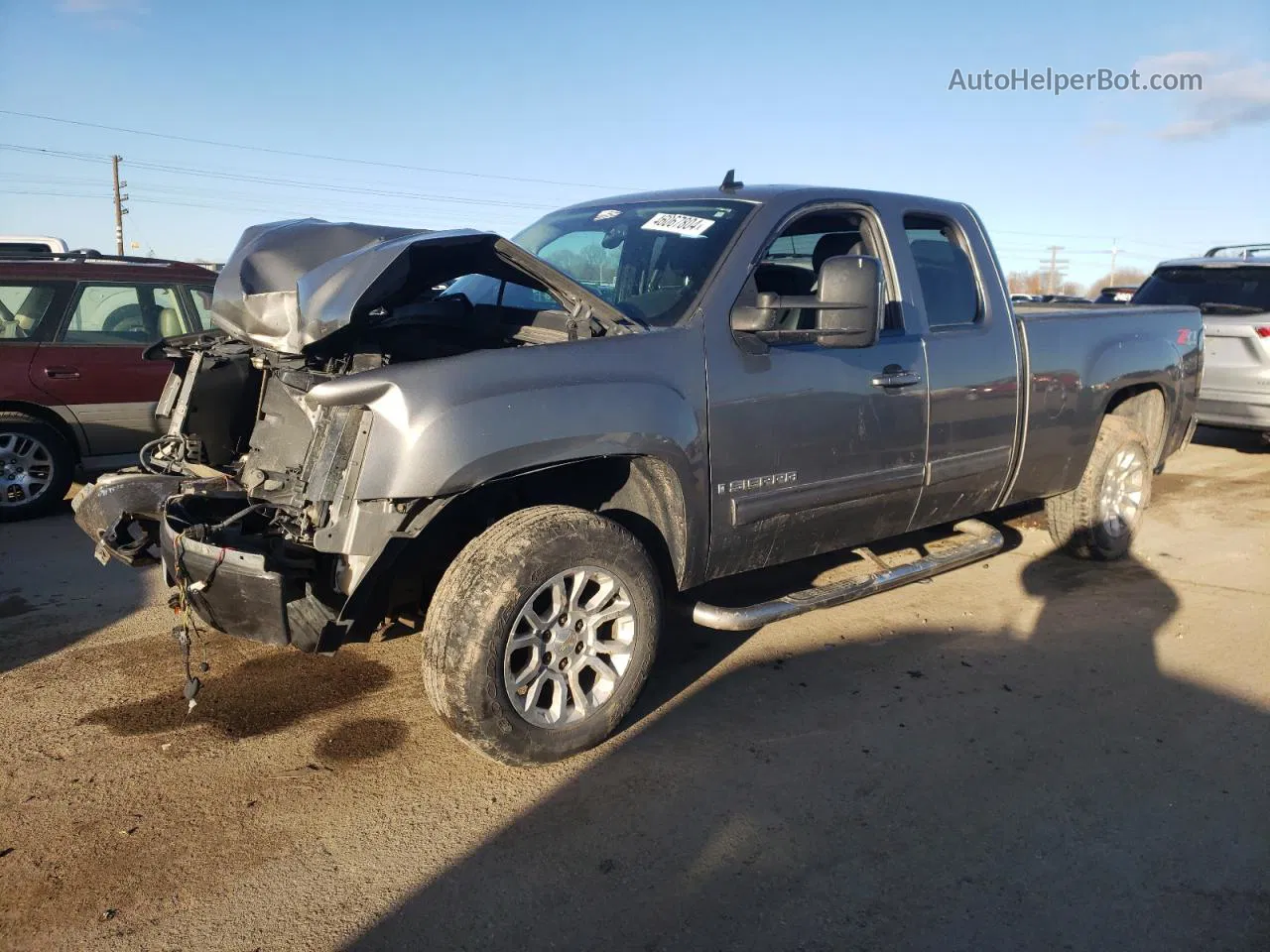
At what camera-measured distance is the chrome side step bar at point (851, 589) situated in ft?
12.2

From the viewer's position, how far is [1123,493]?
5.89 m

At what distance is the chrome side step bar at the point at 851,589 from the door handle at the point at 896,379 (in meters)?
0.85

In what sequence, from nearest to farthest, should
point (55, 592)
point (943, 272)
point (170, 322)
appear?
point (943, 272) < point (55, 592) < point (170, 322)

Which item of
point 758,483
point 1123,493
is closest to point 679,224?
point 758,483

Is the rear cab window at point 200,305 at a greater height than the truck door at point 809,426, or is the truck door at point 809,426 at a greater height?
the rear cab window at point 200,305

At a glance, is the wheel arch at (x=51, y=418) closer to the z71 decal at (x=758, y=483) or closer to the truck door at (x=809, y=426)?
the truck door at (x=809, y=426)

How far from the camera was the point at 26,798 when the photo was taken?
3.15m

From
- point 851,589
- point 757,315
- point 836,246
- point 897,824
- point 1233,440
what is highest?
point 836,246

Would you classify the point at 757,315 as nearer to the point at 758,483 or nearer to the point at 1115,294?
the point at 758,483

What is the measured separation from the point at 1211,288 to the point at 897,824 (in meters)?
8.56

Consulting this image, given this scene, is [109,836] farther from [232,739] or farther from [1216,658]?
[1216,658]

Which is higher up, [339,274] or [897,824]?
[339,274]

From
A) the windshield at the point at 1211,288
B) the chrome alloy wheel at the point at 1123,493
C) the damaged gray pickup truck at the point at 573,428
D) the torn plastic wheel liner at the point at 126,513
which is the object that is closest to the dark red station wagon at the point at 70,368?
the torn plastic wheel liner at the point at 126,513

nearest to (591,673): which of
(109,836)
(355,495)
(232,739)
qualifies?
(355,495)
